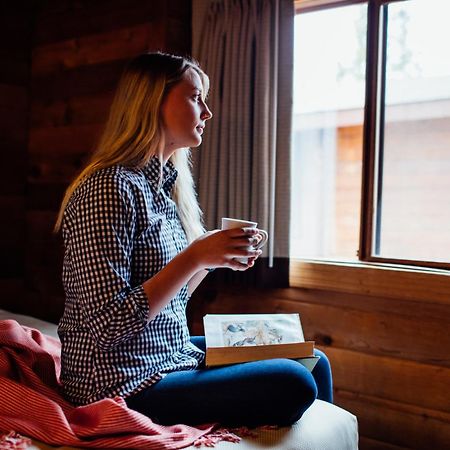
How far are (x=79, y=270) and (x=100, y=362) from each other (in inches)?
8.3

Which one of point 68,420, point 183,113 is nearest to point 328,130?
point 183,113

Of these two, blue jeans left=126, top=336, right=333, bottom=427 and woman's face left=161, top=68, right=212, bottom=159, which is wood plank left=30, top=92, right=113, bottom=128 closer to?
woman's face left=161, top=68, right=212, bottom=159

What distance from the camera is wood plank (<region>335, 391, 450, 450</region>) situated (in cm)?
216

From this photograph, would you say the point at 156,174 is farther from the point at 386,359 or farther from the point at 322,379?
the point at 386,359

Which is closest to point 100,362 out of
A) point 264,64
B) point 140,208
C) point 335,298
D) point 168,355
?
point 168,355

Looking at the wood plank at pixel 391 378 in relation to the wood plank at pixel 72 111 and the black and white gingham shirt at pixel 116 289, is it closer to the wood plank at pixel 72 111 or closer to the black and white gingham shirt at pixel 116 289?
the black and white gingham shirt at pixel 116 289

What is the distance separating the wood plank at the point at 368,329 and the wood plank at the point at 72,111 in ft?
3.49

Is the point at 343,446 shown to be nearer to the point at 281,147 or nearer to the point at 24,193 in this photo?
the point at 281,147

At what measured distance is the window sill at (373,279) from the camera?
2.12m

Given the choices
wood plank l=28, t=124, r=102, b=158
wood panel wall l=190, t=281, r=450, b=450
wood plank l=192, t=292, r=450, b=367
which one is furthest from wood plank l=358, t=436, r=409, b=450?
wood plank l=28, t=124, r=102, b=158

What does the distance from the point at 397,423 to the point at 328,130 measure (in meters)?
1.18

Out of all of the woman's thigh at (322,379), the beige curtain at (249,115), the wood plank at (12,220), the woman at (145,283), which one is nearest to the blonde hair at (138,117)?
the woman at (145,283)

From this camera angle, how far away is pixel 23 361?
1551 millimetres

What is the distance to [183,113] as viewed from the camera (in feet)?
5.20
